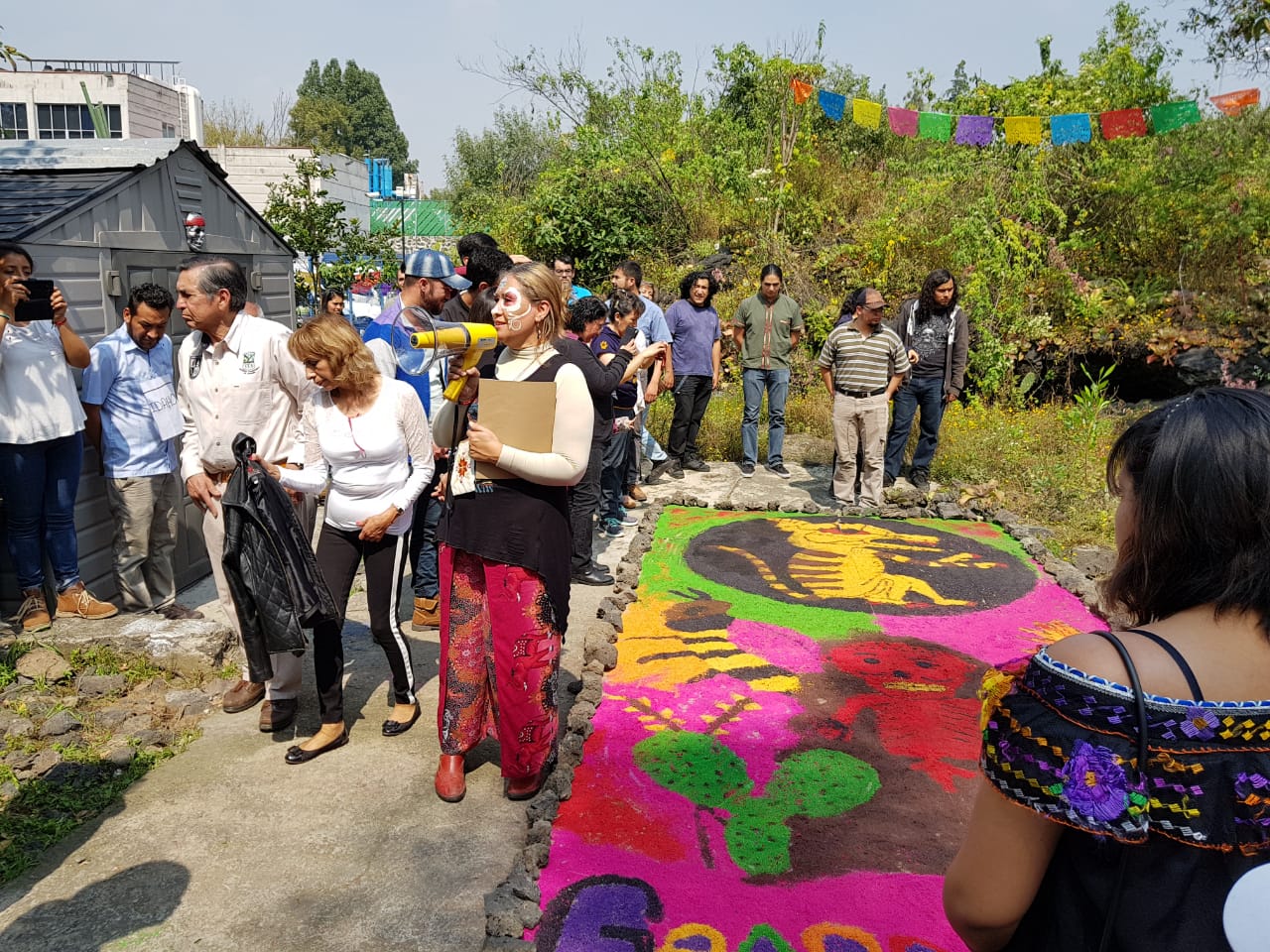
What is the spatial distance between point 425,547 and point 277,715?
1.48m

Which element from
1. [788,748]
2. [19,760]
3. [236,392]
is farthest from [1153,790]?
[19,760]

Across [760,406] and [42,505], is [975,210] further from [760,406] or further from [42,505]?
[42,505]

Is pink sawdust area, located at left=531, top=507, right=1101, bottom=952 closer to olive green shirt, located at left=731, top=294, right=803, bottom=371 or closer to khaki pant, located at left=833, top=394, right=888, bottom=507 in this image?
khaki pant, located at left=833, top=394, right=888, bottom=507

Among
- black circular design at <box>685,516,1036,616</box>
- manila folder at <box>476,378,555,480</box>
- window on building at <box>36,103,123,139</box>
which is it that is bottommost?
black circular design at <box>685,516,1036,616</box>

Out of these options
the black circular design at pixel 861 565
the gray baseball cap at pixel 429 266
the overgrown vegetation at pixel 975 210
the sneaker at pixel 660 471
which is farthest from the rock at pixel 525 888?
the overgrown vegetation at pixel 975 210

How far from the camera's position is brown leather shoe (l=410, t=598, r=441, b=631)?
5395 millimetres

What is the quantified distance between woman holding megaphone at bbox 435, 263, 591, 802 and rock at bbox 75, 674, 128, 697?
2.05 meters

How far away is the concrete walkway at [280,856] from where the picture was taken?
295 cm

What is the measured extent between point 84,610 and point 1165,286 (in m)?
13.6

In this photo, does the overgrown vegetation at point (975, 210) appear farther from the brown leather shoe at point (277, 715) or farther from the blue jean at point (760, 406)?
the brown leather shoe at point (277, 715)

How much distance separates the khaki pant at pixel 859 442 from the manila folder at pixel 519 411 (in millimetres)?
4793

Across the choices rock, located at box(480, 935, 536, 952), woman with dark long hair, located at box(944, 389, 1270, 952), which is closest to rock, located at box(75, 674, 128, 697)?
rock, located at box(480, 935, 536, 952)

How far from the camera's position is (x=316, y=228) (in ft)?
48.8

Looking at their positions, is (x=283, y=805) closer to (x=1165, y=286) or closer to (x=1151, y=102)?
(x=1165, y=286)
